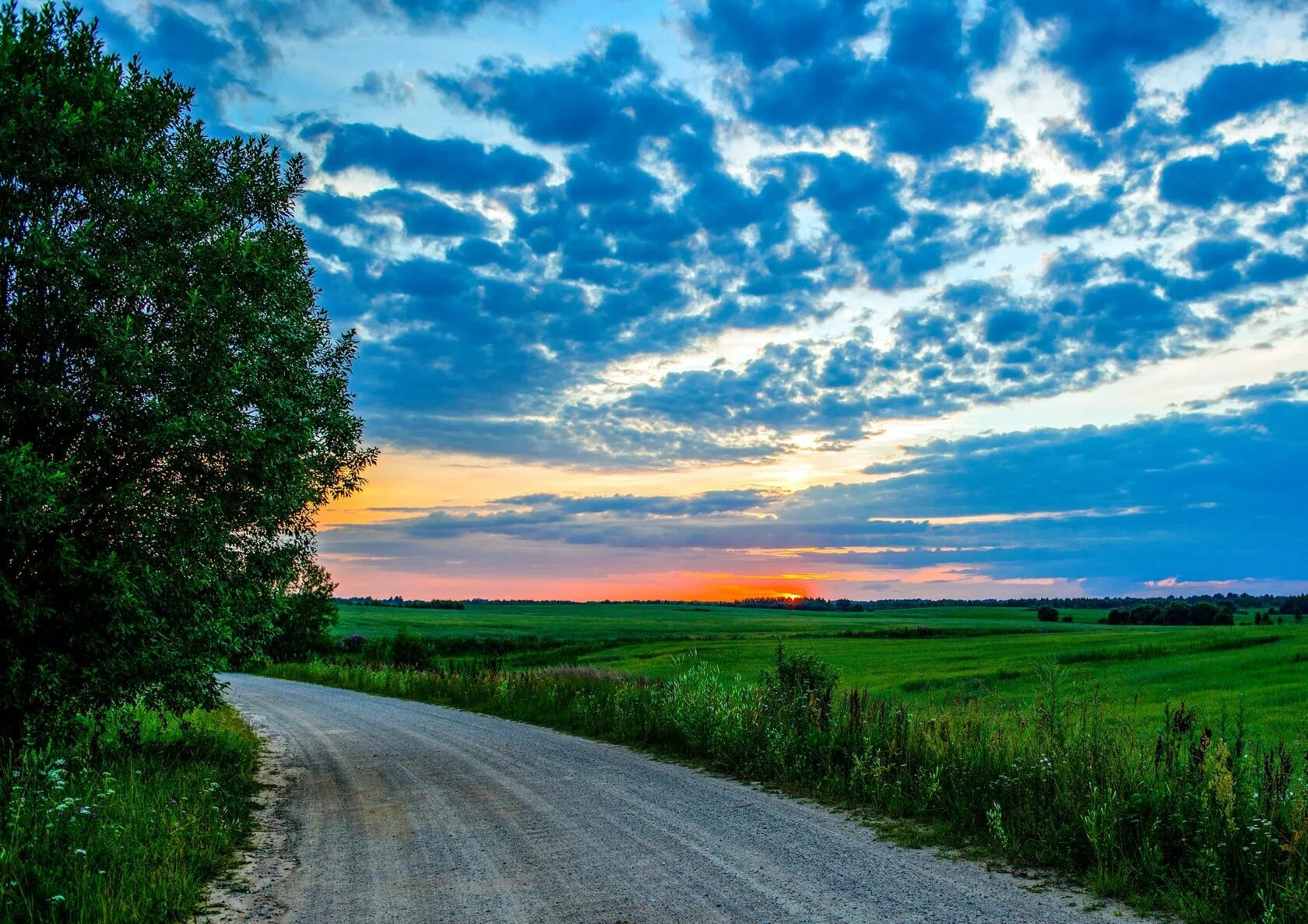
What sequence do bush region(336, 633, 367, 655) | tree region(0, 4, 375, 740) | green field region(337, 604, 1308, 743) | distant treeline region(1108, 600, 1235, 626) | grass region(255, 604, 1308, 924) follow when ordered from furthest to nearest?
distant treeline region(1108, 600, 1235, 626) → bush region(336, 633, 367, 655) → green field region(337, 604, 1308, 743) → tree region(0, 4, 375, 740) → grass region(255, 604, 1308, 924)

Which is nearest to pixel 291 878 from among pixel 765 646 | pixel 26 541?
pixel 26 541

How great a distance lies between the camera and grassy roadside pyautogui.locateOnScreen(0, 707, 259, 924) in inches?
274

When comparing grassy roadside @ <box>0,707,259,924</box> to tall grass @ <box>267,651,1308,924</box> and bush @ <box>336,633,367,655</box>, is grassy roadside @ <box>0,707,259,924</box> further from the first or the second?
bush @ <box>336,633,367,655</box>

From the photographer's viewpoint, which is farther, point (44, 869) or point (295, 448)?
point (295, 448)

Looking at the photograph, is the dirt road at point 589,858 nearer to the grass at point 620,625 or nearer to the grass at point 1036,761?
the grass at point 1036,761

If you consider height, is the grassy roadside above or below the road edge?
above

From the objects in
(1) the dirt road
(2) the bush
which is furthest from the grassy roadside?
(2) the bush

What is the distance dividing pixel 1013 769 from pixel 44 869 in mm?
9859

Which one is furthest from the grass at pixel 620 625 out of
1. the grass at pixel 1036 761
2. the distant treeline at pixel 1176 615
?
the grass at pixel 1036 761

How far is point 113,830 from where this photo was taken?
8.21 meters

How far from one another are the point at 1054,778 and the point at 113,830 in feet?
32.1

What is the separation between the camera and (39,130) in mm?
10406

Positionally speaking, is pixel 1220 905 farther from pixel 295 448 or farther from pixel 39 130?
pixel 39 130

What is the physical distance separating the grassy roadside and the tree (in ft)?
3.58
